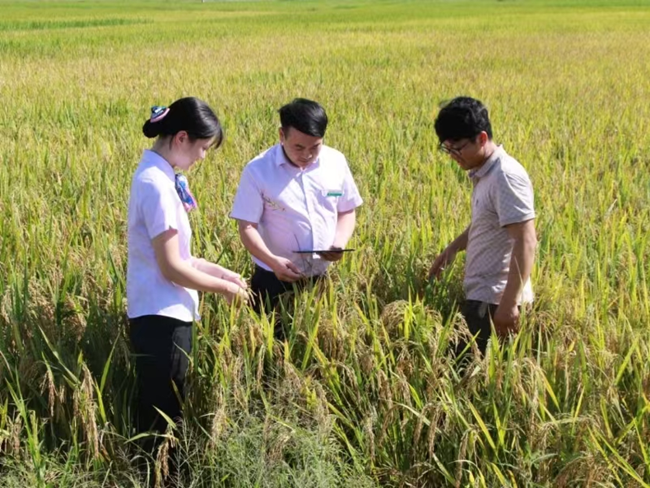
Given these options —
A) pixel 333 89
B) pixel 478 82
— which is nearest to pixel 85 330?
pixel 333 89

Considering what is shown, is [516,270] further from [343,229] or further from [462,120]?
[343,229]

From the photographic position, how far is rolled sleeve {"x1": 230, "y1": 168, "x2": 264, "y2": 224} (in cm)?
251

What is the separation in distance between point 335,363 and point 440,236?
123cm

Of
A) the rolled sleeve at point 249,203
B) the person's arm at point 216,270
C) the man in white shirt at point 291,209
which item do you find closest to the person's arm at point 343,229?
the man in white shirt at point 291,209

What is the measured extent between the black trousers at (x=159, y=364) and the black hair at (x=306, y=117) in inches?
29.2

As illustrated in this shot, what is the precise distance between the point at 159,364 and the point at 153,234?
41 cm

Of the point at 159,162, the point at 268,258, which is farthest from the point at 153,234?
the point at 268,258

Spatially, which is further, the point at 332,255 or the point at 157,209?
the point at 332,255

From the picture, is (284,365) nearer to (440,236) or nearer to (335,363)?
(335,363)

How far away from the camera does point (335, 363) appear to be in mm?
2145

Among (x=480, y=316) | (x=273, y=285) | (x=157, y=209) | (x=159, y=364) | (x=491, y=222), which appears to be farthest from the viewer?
(x=273, y=285)

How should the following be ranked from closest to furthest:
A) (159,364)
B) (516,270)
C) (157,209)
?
(157,209) → (159,364) → (516,270)

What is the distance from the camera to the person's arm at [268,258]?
2.44m

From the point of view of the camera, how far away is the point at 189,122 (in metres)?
1.99
